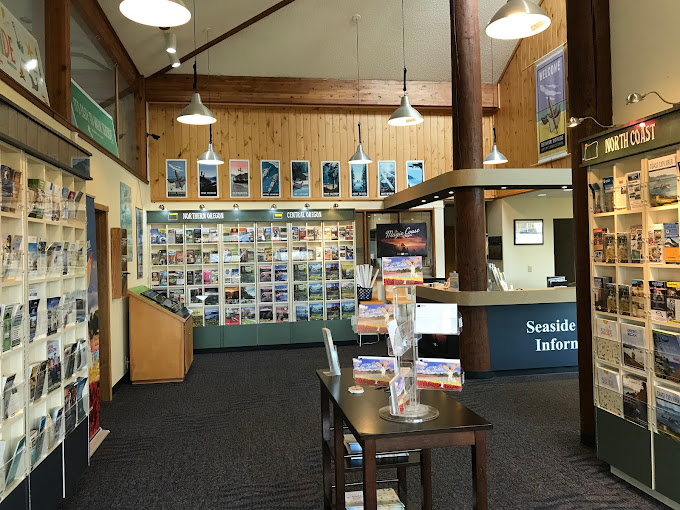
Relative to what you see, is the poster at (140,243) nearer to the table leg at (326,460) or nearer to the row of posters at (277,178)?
the row of posters at (277,178)

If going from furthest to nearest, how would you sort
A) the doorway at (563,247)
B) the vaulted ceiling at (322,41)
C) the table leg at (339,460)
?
the doorway at (563,247), the vaulted ceiling at (322,41), the table leg at (339,460)

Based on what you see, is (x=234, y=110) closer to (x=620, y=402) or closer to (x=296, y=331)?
(x=296, y=331)

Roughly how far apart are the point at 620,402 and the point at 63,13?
608cm

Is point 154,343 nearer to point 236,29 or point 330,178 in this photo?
point 330,178

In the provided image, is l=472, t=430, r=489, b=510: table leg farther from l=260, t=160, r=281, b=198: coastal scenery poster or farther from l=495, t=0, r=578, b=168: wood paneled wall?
l=260, t=160, r=281, b=198: coastal scenery poster

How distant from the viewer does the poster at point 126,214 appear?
7.39m

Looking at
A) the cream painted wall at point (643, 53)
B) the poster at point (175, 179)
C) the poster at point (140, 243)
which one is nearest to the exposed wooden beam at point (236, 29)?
the poster at point (175, 179)

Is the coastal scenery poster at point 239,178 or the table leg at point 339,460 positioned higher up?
the coastal scenery poster at point 239,178

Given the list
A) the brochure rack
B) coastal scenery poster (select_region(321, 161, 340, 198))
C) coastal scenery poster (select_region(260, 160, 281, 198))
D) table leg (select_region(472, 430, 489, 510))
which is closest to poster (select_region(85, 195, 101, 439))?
table leg (select_region(472, 430, 489, 510))

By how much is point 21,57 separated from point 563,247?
10.9 meters

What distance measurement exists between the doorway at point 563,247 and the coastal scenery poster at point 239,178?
673cm

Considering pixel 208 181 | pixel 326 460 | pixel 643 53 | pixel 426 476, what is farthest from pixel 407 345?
pixel 208 181

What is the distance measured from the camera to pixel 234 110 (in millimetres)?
9938

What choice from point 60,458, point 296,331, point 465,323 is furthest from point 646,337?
point 296,331
